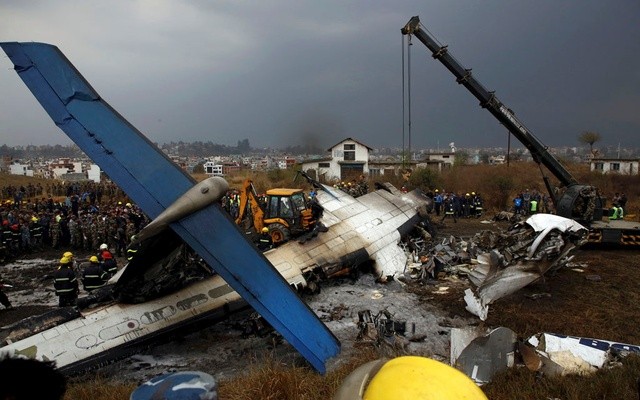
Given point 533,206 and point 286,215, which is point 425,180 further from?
point 286,215

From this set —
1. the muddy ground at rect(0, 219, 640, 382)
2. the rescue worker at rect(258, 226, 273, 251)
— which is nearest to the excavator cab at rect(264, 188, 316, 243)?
the rescue worker at rect(258, 226, 273, 251)

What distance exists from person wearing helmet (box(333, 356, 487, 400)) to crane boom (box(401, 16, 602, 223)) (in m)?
15.3

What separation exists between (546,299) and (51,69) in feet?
40.6

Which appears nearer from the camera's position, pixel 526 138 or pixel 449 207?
pixel 526 138

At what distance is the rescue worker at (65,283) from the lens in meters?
9.71

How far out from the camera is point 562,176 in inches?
642

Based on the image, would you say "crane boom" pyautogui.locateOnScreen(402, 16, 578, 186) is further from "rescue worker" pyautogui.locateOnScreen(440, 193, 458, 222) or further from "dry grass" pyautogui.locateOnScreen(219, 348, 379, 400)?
"dry grass" pyautogui.locateOnScreen(219, 348, 379, 400)

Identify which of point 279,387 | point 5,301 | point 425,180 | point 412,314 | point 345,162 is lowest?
point 412,314

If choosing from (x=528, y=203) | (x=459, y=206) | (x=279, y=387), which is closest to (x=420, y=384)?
(x=279, y=387)

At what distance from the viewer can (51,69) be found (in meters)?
6.93

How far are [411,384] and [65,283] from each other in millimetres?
10247

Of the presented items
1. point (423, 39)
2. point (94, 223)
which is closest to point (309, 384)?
point (423, 39)

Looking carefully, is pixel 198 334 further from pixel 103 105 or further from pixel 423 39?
pixel 423 39

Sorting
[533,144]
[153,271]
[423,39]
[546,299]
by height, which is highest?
[423,39]
